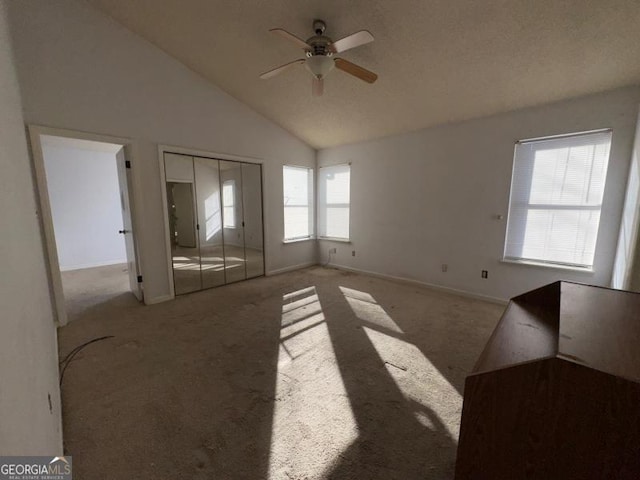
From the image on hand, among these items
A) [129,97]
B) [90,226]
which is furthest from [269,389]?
[90,226]

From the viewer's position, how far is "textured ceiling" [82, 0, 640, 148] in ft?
6.69

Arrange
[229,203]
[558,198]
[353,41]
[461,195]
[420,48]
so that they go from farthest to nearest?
1. [229,203]
2. [461,195]
3. [558,198]
4. [420,48]
5. [353,41]

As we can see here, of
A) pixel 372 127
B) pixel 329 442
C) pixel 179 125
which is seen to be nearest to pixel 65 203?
pixel 179 125

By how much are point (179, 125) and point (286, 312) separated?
9.39 feet

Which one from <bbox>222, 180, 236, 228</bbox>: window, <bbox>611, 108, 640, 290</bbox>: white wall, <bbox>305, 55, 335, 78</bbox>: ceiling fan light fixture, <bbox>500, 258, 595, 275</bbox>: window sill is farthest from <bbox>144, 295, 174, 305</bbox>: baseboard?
<bbox>611, 108, 640, 290</bbox>: white wall

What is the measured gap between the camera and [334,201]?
522 centimetres

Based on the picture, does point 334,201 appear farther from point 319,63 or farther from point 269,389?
point 269,389

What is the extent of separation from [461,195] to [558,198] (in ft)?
3.31

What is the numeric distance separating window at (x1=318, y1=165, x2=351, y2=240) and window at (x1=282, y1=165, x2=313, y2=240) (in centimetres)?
23

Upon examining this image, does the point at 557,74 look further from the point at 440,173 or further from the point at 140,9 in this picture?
the point at 140,9

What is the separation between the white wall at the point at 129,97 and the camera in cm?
249

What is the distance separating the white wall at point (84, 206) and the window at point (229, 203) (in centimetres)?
328

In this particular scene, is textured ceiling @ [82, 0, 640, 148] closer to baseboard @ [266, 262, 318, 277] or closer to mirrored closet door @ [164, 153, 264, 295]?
mirrored closet door @ [164, 153, 264, 295]

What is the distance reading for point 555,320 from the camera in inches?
63.6
